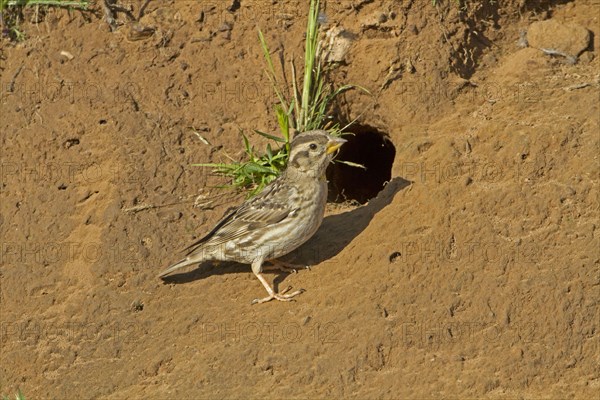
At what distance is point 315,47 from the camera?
10.3 metres

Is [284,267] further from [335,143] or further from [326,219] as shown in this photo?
[335,143]

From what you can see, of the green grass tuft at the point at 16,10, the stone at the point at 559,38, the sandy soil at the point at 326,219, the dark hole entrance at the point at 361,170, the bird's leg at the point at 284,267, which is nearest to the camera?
the sandy soil at the point at 326,219

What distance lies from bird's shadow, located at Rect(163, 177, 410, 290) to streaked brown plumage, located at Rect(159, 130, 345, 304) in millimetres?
233

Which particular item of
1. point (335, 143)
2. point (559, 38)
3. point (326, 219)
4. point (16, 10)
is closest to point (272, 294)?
point (326, 219)

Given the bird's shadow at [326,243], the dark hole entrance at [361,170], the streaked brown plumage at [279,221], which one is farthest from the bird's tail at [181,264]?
the dark hole entrance at [361,170]

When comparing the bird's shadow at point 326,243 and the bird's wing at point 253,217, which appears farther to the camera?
the bird's shadow at point 326,243

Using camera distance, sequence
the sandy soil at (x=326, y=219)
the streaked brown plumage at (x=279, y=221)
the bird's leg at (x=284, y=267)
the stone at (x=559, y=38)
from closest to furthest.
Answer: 1. the sandy soil at (x=326, y=219)
2. the streaked brown plumage at (x=279, y=221)
3. the bird's leg at (x=284, y=267)
4. the stone at (x=559, y=38)

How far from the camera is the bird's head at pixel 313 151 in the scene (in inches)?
348

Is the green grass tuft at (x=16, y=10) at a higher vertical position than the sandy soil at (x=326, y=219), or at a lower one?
higher

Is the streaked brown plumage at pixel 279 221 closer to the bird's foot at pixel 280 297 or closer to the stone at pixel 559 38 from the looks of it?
the bird's foot at pixel 280 297

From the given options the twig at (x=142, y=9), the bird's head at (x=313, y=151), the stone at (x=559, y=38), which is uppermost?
the twig at (x=142, y=9)

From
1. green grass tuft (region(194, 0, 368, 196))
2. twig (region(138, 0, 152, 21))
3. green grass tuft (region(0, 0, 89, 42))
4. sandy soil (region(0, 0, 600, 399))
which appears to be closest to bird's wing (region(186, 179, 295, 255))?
sandy soil (region(0, 0, 600, 399))

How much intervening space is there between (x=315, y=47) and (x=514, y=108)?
2289mm

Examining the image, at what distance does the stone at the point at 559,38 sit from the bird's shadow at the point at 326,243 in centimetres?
264
